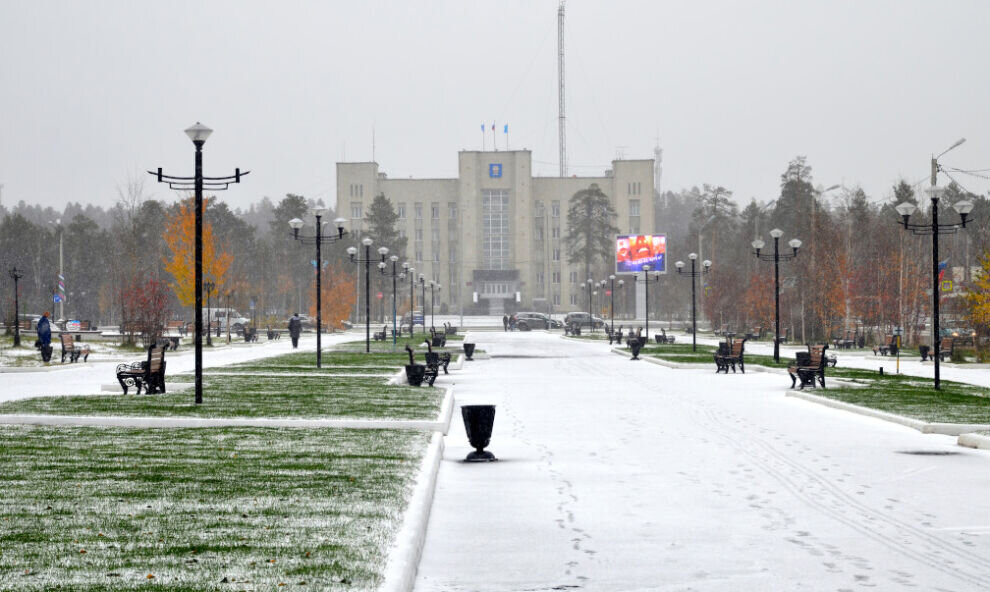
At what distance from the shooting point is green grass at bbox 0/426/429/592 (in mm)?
7301

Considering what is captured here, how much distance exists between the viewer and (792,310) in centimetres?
7131

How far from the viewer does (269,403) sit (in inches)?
818

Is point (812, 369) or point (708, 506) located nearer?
point (708, 506)

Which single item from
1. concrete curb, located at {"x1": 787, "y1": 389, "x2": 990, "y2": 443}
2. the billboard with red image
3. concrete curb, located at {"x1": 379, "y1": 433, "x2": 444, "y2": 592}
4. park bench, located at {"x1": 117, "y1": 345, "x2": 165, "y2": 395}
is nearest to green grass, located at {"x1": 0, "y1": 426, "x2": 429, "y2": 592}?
concrete curb, located at {"x1": 379, "y1": 433, "x2": 444, "y2": 592}

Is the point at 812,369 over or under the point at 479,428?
over

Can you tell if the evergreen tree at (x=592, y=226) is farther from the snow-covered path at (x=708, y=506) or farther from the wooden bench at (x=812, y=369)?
the snow-covered path at (x=708, y=506)

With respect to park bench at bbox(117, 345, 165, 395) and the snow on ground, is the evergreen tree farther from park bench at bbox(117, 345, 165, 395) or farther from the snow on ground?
park bench at bbox(117, 345, 165, 395)

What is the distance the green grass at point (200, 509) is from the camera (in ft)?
24.0

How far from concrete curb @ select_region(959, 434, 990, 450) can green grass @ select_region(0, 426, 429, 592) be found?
24.4 ft

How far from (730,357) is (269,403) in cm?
1739

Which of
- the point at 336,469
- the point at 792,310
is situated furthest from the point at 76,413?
the point at 792,310

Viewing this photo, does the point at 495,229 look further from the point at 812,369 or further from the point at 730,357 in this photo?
the point at 812,369

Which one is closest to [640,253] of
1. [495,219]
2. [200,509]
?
[495,219]

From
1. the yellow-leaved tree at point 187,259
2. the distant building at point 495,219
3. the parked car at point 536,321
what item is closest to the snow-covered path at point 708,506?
the yellow-leaved tree at point 187,259
